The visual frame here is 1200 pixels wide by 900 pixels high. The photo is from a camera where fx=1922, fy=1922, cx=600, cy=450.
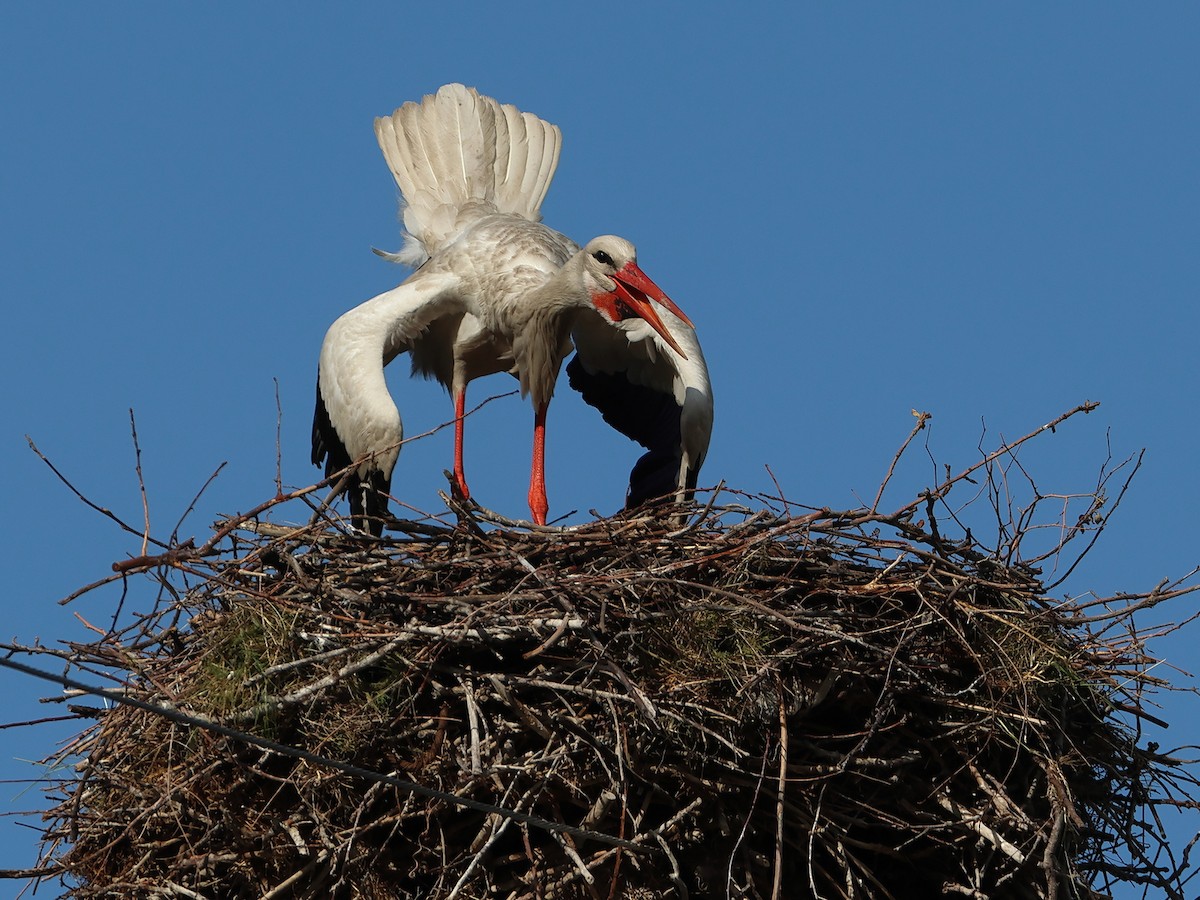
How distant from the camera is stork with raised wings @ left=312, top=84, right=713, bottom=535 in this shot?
7434 mm

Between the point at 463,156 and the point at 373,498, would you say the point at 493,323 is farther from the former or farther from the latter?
the point at 463,156

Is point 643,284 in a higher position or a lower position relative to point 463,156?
lower

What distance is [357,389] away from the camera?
23.6 ft

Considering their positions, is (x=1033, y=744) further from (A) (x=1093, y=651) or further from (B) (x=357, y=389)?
(B) (x=357, y=389)

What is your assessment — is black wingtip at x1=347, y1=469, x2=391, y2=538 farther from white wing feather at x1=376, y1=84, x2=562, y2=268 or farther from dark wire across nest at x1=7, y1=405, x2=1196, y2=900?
white wing feather at x1=376, y1=84, x2=562, y2=268

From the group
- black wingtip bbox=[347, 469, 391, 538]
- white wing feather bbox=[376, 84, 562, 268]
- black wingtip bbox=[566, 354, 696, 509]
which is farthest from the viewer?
white wing feather bbox=[376, 84, 562, 268]

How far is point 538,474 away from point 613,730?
10.3ft

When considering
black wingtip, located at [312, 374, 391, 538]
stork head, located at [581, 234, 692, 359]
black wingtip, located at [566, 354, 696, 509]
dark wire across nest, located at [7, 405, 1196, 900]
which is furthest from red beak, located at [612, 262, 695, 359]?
dark wire across nest, located at [7, 405, 1196, 900]

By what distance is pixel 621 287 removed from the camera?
779 centimetres

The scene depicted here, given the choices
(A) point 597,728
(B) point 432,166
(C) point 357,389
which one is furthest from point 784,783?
(B) point 432,166

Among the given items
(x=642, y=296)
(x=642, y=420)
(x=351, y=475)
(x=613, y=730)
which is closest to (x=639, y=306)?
(x=642, y=296)

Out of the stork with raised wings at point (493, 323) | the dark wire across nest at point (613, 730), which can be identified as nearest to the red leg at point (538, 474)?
the stork with raised wings at point (493, 323)

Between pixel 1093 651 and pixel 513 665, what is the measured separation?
1840mm

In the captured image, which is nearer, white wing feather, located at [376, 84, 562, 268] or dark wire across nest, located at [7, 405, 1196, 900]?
dark wire across nest, located at [7, 405, 1196, 900]
